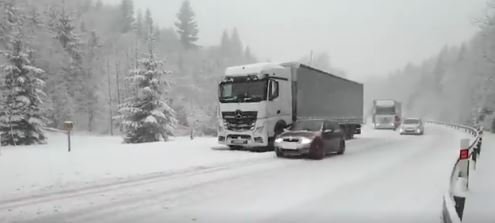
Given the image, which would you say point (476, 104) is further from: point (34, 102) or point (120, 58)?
point (120, 58)

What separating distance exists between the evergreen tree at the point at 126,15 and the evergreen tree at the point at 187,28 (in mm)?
11646

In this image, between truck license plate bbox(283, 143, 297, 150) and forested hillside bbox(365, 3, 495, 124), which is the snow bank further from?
forested hillside bbox(365, 3, 495, 124)

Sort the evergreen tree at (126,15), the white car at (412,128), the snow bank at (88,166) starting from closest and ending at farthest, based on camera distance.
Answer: the snow bank at (88,166), the white car at (412,128), the evergreen tree at (126,15)

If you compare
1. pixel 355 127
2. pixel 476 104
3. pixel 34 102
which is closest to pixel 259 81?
pixel 355 127

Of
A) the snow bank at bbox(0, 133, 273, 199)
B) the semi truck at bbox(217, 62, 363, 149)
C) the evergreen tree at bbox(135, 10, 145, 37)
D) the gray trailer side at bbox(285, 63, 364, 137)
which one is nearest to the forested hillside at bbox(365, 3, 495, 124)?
the gray trailer side at bbox(285, 63, 364, 137)

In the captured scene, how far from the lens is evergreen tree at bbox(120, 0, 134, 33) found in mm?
111625

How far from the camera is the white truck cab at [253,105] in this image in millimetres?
19188

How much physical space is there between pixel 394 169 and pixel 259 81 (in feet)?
24.9

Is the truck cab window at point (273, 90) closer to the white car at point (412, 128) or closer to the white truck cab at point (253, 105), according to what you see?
the white truck cab at point (253, 105)

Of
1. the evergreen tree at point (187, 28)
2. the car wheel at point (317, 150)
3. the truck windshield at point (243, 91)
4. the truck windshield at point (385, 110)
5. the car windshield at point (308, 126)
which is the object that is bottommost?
the car wheel at point (317, 150)

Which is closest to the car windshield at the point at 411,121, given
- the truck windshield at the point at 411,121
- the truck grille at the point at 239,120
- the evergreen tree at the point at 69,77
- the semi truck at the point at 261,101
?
the truck windshield at the point at 411,121

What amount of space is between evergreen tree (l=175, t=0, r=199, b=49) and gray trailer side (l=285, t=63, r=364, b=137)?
80.6 metres

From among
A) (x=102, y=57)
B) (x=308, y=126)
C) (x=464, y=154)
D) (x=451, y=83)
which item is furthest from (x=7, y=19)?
(x=451, y=83)

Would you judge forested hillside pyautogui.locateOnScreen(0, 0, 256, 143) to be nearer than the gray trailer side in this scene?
No
